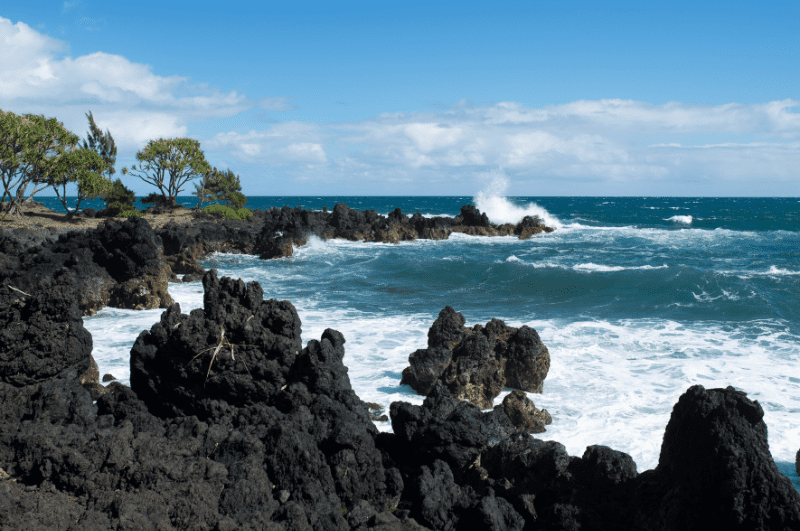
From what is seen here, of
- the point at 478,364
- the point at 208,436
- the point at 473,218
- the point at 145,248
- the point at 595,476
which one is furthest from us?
the point at 473,218

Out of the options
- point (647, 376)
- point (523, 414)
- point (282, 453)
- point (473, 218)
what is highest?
point (473, 218)

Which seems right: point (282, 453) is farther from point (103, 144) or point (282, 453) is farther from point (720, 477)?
point (103, 144)

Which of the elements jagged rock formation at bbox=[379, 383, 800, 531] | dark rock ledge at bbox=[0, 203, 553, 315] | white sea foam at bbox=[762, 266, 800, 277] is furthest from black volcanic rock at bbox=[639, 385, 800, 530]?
white sea foam at bbox=[762, 266, 800, 277]

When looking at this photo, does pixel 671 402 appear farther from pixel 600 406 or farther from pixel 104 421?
pixel 104 421

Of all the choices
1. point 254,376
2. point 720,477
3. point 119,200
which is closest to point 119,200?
point 119,200

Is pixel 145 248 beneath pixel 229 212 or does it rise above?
beneath

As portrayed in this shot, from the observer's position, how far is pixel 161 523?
14.9 feet

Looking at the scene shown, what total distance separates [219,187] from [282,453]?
48.8m

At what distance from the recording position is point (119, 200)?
44094 mm

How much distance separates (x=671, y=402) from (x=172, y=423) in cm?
869

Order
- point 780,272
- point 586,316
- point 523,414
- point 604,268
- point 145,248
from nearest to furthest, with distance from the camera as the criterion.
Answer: point 523,414
point 145,248
point 586,316
point 780,272
point 604,268

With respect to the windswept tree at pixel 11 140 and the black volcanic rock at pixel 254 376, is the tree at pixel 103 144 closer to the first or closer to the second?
the windswept tree at pixel 11 140

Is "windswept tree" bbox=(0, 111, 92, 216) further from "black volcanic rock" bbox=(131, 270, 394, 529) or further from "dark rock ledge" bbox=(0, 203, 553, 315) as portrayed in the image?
"black volcanic rock" bbox=(131, 270, 394, 529)

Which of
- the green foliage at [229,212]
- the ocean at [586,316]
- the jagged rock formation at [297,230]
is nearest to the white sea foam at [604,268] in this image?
the ocean at [586,316]
